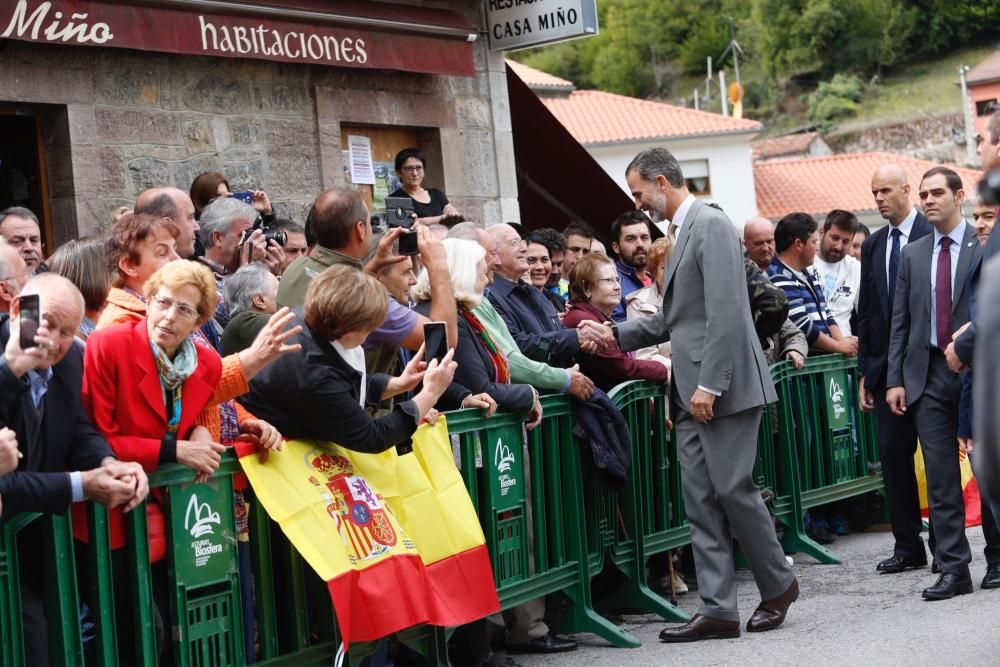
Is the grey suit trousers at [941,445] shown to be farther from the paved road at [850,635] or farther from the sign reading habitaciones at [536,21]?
the sign reading habitaciones at [536,21]

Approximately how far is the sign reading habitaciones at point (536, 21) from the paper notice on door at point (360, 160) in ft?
5.10

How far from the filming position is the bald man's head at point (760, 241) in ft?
33.9

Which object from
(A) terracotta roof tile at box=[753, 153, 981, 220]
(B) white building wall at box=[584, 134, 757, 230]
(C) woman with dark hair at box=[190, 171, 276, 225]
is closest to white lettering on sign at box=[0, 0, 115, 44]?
(C) woman with dark hair at box=[190, 171, 276, 225]

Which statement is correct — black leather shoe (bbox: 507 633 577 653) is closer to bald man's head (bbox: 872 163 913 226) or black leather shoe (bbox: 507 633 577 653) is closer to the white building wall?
bald man's head (bbox: 872 163 913 226)

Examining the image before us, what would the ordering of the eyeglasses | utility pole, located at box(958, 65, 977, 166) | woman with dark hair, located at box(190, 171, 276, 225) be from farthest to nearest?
utility pole, located at box(958, 65, 977, 166) → woman with dark hair, located at box(190, 171, 276, 225) → the eyeglasses

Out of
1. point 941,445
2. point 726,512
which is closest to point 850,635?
point 726,512

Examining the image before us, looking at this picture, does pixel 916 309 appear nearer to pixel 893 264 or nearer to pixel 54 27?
pixel 893 264

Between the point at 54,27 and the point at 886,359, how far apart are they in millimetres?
5385

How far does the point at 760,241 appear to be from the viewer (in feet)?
34.0

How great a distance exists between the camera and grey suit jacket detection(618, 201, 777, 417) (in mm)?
7000

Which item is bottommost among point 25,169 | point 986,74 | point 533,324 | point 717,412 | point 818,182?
point 717,412

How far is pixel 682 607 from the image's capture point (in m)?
8.15

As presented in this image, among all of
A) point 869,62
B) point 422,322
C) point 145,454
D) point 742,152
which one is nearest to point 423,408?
point 422,322

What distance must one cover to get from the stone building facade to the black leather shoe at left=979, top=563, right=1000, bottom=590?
5310 millimetres
